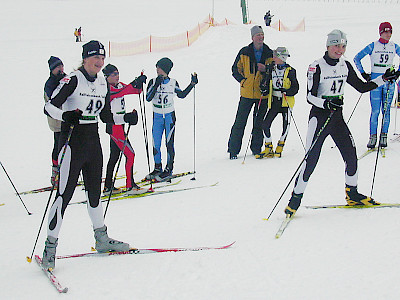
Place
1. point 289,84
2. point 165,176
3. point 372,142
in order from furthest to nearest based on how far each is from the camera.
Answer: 1. point 289,84
2. point 372,142
3. point 165,176

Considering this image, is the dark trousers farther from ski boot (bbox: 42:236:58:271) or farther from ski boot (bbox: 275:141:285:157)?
ski boot (bbox: 42:236:58:271)

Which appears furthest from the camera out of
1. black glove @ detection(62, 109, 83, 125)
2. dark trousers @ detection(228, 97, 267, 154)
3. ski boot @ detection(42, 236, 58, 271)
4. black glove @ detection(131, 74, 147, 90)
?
dark trousers @ detection(228, 97, 267, 154)

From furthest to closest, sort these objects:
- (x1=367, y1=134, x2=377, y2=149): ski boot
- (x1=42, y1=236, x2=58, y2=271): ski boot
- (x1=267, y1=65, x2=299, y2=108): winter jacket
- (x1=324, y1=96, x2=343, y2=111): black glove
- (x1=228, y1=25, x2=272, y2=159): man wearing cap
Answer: (x1=228, y1=25, x2=272, y2=159): man wearing cap < (x1=267, y1=65, x2=299, y2=108): winter jacket < (x1=367, y1=134, x2=377, y2=149): ski boot < (x1=324, y1=96, x2=343, y2=111): black glove < (x1=42, y1=236, x2=58, y2=271): ski boot

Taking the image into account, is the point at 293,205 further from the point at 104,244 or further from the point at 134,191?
the point at 134,191

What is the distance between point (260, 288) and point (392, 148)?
5553mm

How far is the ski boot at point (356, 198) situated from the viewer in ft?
16.2

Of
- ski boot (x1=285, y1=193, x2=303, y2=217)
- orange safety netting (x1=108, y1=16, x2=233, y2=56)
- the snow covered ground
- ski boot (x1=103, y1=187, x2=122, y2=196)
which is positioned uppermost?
orange safety netting (x1=108, y1=16, x2=233, y2=56)

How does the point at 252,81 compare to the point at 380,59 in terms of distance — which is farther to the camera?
the point at 252,81

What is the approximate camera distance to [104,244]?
428 cm

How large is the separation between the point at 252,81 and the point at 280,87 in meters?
0.62

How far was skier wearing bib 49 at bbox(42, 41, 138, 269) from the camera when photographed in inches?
154

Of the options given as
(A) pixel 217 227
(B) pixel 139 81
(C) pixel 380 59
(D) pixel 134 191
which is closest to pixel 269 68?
(C) pixel 380 59

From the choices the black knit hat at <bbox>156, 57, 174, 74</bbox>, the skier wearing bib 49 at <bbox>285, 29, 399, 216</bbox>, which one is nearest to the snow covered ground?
the skier wearing bib 49 at <bbox>285, 29, 399, 216</bbox>

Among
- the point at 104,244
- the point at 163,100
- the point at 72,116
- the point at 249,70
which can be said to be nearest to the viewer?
the point at 72,116
